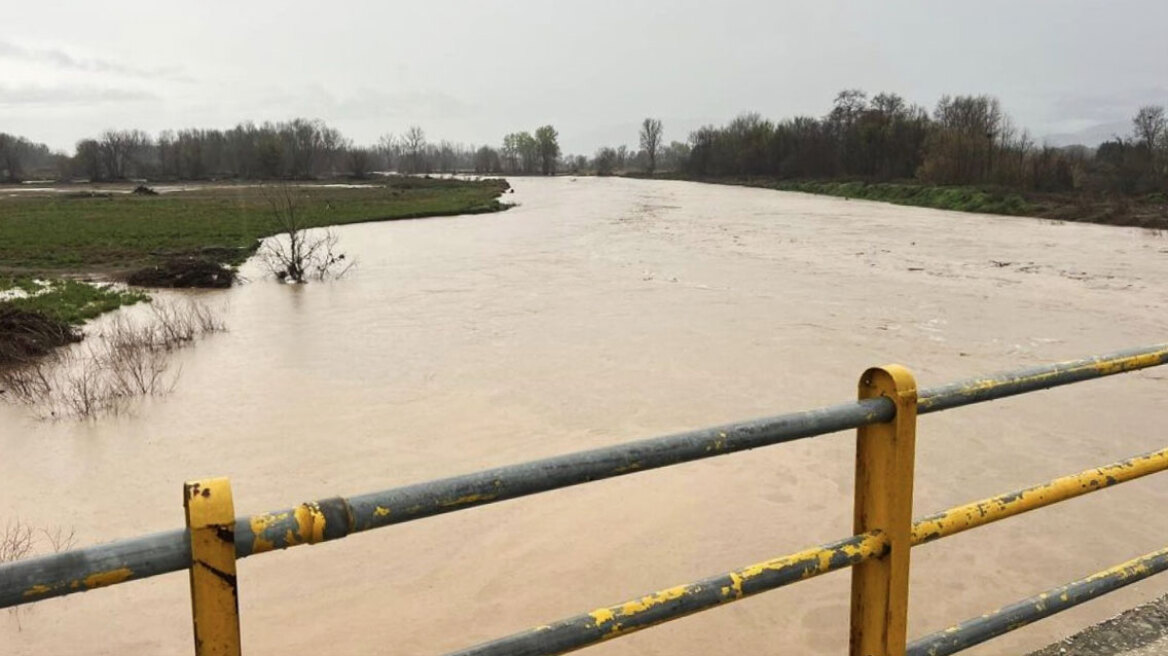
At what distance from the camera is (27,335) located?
13.3 metres

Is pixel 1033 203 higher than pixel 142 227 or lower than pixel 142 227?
higher

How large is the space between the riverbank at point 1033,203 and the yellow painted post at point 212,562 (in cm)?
4133

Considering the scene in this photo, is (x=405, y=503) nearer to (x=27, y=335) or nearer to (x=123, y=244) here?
(x=27, y=335)

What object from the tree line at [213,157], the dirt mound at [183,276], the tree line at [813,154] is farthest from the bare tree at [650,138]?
the dirt mound at [183,276]

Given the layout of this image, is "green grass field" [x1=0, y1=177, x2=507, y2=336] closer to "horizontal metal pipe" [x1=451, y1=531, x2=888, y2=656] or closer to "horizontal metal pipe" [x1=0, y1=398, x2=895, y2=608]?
"horizontal metal pipe" [x1=0, y1=398, x2=895, y2=608]

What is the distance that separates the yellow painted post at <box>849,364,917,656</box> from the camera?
6.48 feet

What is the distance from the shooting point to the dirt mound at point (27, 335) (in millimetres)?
12812

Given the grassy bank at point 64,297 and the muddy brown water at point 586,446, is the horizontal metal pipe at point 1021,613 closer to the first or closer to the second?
the muddy brown water at point 586,446

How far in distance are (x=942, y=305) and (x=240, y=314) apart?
15.0 meters

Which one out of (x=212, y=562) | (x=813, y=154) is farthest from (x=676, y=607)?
(x=813, y=154)

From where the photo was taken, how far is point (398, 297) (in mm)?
19922

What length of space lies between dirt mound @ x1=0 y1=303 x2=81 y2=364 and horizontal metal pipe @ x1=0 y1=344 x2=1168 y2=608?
45.3 ft

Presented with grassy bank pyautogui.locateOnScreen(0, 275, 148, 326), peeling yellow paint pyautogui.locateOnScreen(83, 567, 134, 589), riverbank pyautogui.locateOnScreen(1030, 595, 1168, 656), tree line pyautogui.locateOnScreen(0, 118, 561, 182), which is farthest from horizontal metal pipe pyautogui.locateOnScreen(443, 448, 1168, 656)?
tree line pyautogui.locateOnScreen(0, 118, 561, 182)

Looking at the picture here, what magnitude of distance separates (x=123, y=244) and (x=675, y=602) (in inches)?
1318
